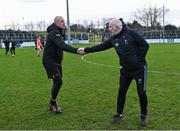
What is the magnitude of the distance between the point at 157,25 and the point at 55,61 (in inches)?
4041

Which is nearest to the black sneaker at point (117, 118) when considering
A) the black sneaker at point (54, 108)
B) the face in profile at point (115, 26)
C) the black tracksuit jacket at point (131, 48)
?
the black tracksuit jacket at point (131, 48)

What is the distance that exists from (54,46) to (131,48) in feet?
6.49

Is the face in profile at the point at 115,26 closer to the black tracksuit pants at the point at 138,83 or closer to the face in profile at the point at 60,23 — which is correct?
the black tracksuit pants at the point at 138,83

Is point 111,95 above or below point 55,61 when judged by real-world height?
below

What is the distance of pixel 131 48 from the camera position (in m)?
7.46

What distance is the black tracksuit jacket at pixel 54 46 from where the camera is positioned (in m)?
8.34

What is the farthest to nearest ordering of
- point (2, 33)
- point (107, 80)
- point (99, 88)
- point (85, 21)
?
point (85, 21) → point (2, 33) → point (107, 80) → point (99, 88)

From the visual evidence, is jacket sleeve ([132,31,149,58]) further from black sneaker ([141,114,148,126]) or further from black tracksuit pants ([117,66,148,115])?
black sneaker ([141,114,148,126])

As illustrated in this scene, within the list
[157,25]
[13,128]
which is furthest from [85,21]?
[13,128]

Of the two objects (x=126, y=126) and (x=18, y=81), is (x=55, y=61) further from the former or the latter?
(x=18, y=81)

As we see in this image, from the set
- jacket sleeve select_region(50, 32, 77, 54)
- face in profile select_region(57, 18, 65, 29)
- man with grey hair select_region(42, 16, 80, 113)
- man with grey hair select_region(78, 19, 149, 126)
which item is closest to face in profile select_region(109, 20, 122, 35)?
man with grey hair select_region(78, 19, 149, 126)

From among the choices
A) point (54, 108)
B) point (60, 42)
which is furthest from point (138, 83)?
point (54, 108)

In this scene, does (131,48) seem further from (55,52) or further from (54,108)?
(54,108)

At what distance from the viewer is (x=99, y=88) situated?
12625 mm
